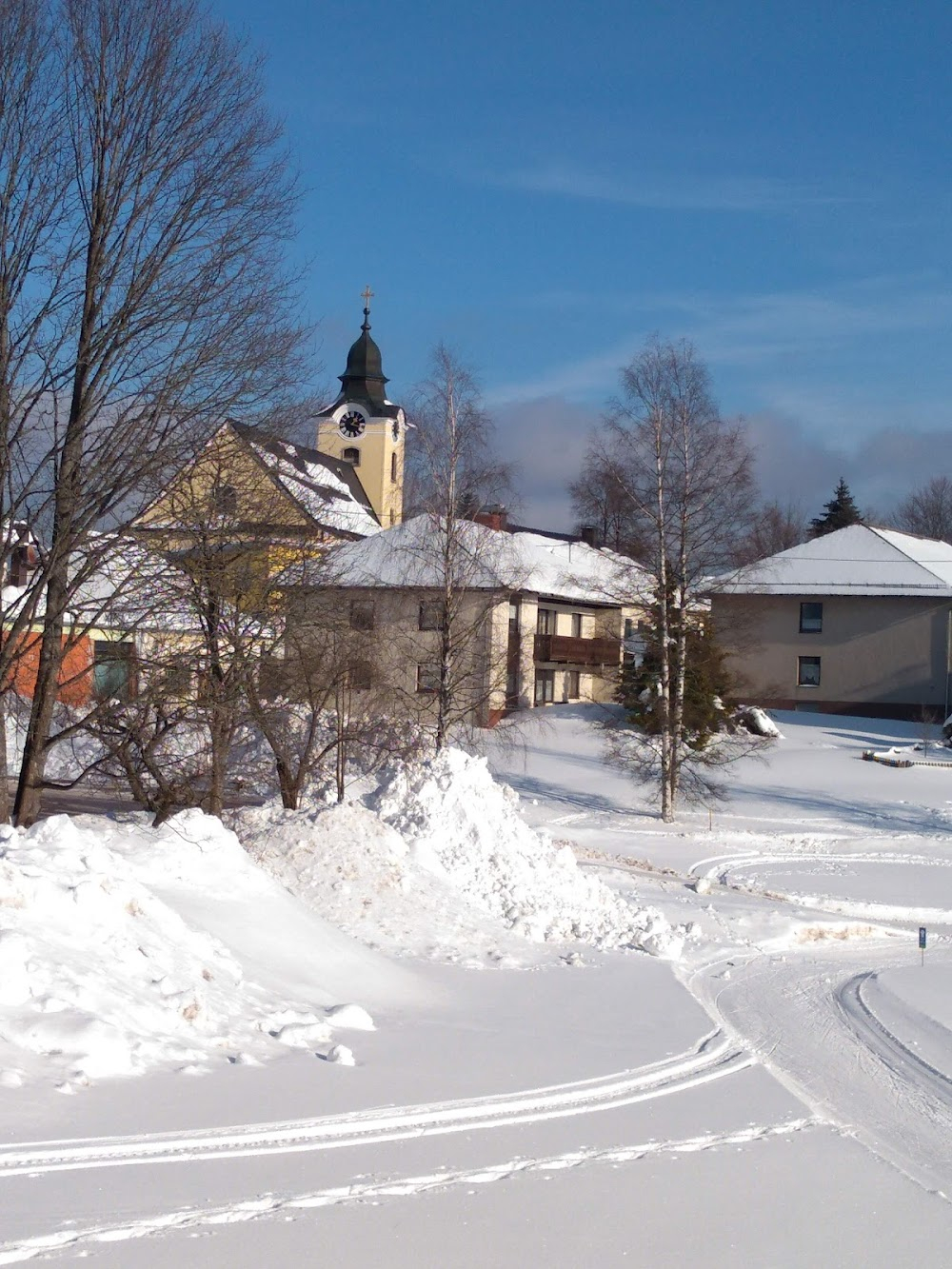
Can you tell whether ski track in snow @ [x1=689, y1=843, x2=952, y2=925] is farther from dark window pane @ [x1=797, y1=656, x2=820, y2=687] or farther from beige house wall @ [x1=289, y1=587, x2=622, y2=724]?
dark window pane @ [x1=797, y1=656, x2=820, y2=687]

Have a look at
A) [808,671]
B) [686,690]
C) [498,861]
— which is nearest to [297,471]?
[498,861]

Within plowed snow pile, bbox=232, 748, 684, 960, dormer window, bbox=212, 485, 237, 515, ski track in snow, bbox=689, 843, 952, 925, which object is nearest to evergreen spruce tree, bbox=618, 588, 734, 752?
ski track in snow, bbox=689, 843, 952, 925

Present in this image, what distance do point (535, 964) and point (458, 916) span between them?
176 centimetres

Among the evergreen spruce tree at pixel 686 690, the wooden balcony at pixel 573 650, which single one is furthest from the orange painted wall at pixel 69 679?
the wooden balcony at pixel 573 650

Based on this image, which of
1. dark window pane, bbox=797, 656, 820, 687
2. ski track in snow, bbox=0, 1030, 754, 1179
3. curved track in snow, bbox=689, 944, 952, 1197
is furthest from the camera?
dark window pane, bbox=797, 656, 820, 687

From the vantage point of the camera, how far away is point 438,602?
1232 inches

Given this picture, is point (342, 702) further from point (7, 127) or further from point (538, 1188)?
point (538, 1188)

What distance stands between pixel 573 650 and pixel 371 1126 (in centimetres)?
4594

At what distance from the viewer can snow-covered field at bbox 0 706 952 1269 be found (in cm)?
638

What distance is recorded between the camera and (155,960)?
9.79 metres

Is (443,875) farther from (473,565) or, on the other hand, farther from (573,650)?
(573,650)

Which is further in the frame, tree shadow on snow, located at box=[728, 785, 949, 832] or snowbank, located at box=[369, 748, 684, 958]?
tree shadow on snow, located at box=[728, 785, 949, 832]

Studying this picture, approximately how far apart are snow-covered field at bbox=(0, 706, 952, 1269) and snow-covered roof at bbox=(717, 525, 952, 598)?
38.3 meters

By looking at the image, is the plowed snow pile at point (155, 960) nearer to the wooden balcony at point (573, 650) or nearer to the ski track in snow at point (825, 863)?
the ski track in snow at point (825, 863)
